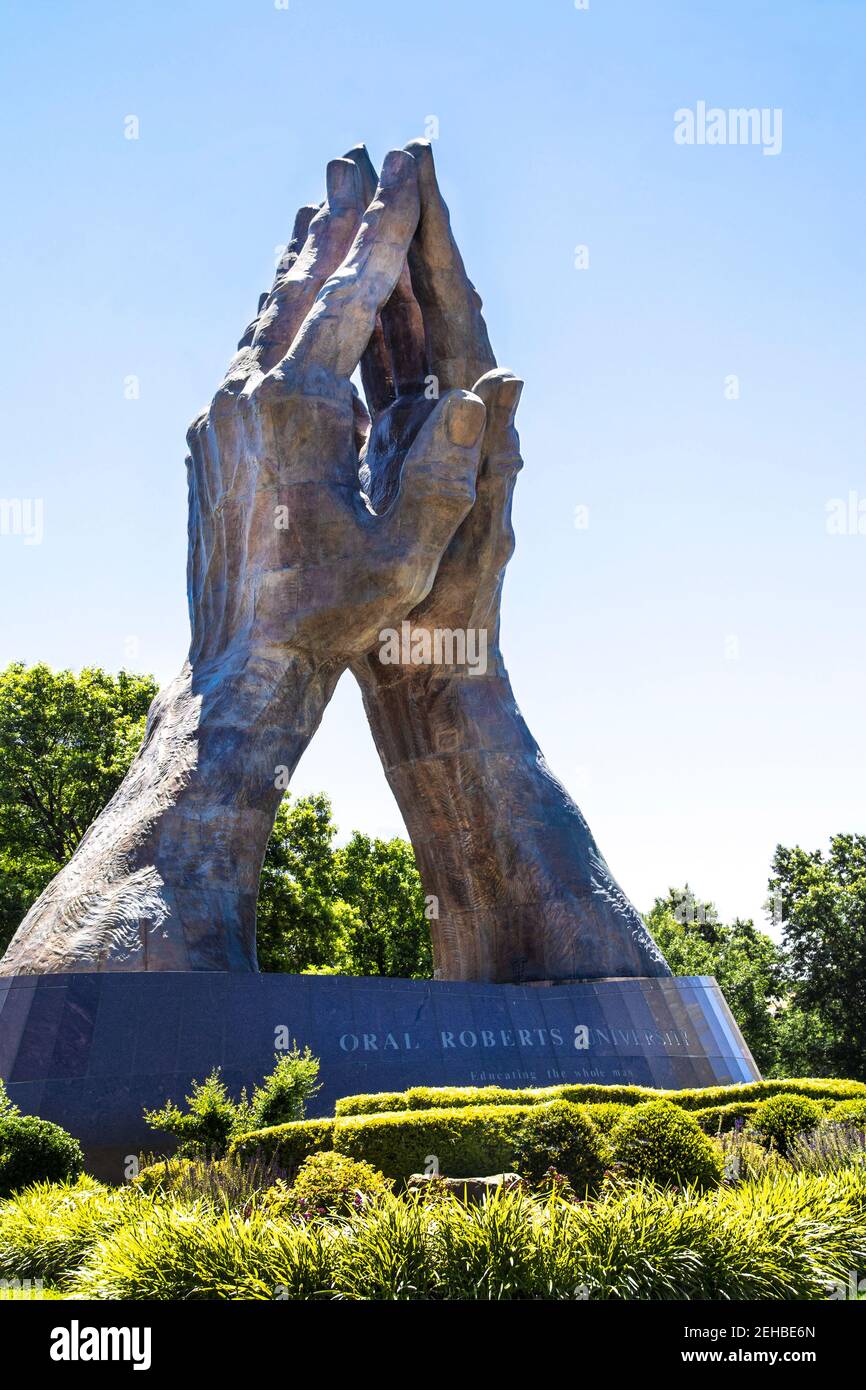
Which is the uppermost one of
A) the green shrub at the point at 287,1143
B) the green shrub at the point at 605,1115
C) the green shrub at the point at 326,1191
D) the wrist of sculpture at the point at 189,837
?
the wrist of sculpture at the point at 189,837

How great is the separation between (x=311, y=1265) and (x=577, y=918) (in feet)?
39.0

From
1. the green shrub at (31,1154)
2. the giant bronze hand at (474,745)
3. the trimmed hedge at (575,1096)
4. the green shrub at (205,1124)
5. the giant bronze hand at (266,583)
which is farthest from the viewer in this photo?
the giant bronze hand at (474,745)

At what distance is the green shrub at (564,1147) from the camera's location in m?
9.45

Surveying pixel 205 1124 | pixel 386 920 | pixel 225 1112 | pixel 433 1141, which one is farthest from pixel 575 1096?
pixel 386 920

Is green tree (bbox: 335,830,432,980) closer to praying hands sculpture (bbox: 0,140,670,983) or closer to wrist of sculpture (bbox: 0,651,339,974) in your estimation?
praying hands sculpture (bbox: 0,140,670,983)

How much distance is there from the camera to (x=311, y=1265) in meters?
7.08

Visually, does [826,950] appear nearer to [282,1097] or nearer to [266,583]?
[266,583]

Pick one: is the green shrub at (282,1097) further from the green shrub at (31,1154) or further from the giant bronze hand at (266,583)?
the giant bronze hand at (266,583)

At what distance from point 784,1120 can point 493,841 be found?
8482mm

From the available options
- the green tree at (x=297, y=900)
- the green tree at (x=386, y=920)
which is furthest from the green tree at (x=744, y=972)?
the green tree at (x=297, y=900)

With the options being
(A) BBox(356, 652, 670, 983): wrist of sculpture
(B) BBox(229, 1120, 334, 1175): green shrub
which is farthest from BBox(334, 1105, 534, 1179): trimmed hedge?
(A) BBox(356, 652, 670, 983): wrist of sculpture

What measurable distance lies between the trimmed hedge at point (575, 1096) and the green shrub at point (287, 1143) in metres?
0.89

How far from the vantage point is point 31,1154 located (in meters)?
10.5
